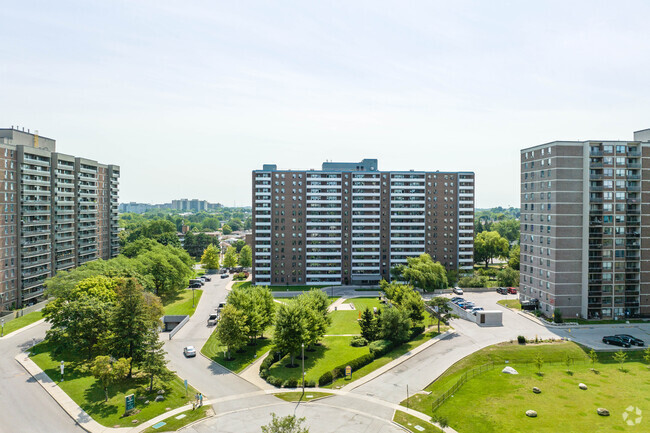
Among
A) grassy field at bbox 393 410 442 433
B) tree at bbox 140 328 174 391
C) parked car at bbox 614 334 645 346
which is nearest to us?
grassy field at bbox 393 410 442 433

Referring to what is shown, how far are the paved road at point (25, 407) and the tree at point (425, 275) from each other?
80981 mm

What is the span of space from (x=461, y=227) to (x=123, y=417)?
11021cm

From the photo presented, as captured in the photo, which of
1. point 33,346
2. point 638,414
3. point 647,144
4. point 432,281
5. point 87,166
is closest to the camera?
point 638,414

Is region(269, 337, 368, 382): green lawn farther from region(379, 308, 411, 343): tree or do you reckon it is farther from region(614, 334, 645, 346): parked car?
region(614, 334, 645, 346): parked car

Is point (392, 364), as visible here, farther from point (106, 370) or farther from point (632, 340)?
point (632, 340)

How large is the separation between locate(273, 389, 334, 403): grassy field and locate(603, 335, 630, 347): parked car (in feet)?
169

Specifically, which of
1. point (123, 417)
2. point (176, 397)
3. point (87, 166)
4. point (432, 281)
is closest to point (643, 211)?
point (432, 281)

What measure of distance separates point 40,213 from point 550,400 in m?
115

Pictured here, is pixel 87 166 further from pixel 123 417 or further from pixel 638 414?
pixel 638 414

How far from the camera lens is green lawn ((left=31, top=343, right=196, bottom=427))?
45.1m

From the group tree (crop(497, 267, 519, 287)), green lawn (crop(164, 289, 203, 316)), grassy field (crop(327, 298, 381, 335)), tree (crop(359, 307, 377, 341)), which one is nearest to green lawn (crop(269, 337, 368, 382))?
tree (crop(359, 307, 377, 341))

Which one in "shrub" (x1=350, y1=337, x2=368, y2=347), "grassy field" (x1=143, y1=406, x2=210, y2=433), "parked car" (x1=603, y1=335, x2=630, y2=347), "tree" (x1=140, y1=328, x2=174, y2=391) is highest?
"tree" (x1=140, y1=328, x2=174, y2=391)

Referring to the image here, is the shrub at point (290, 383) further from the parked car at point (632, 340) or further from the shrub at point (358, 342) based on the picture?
the parked car at point (632, 340)

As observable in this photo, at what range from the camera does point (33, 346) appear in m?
67.5
